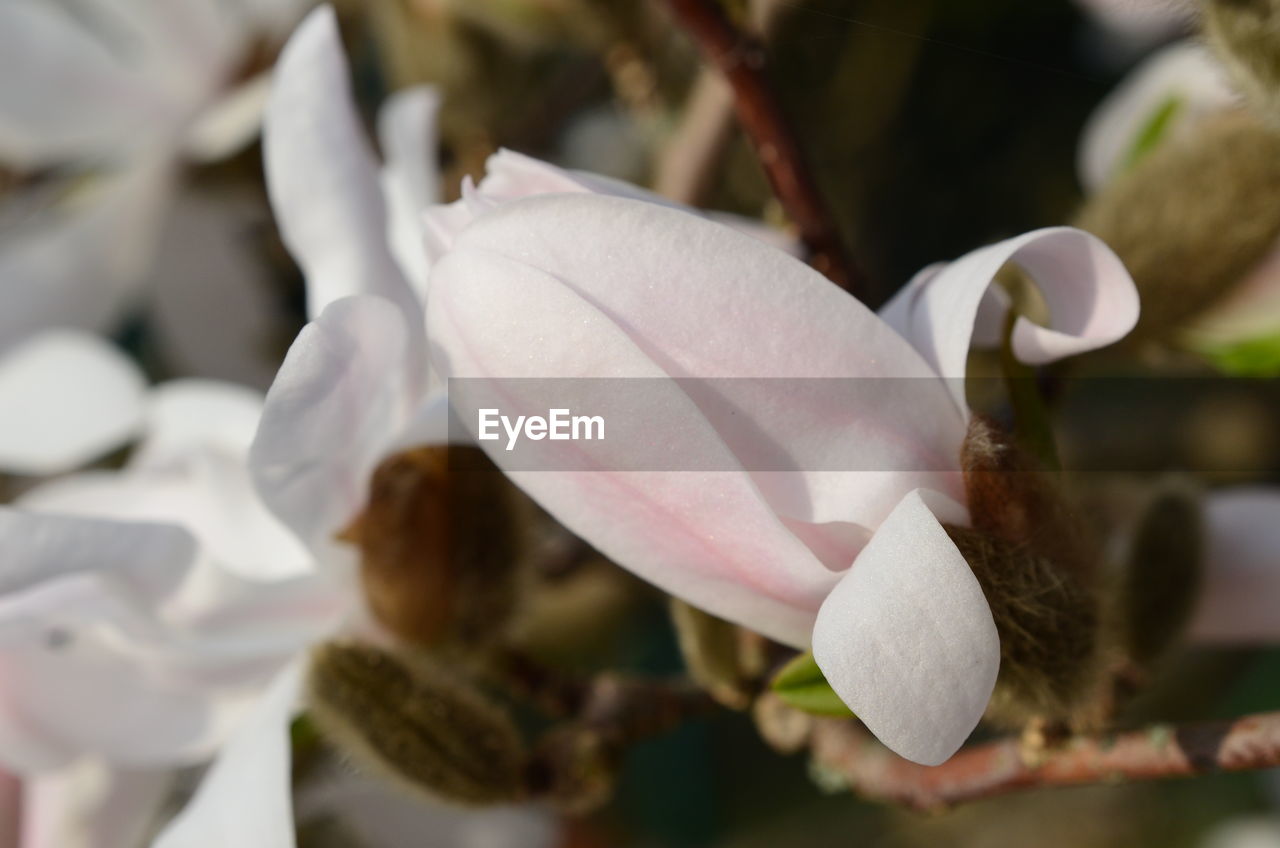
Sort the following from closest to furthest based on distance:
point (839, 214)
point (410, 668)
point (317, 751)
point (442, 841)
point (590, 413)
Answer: point (590, 413), point (410, 668), point (317, 751), point (839, 214), point (442, 841)

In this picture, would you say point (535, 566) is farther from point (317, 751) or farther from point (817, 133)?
point (817, 133)

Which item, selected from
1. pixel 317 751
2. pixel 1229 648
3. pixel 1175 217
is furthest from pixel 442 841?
pixel 1175 217

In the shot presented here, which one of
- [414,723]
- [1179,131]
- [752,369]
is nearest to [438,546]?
[414,723]

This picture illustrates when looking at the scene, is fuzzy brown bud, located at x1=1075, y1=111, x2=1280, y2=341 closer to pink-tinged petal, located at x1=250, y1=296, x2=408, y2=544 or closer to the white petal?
pink-tinged petal, located at x1=250, y1=296, x2=408, y2=544

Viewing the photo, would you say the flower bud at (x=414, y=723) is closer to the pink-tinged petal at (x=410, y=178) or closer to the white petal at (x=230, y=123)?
the pink-tinged petal at (x=410, y=178)

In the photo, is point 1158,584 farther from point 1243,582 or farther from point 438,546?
point 438,546

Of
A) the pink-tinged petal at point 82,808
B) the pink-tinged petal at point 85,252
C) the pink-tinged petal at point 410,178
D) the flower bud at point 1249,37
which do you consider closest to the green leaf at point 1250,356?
the flower bud at point 1249,37

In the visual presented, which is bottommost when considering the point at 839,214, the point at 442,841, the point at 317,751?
the point at 442,841
